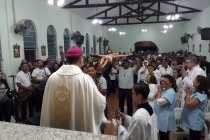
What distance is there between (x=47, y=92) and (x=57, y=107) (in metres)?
0.20

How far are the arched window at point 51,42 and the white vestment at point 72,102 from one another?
6.94m

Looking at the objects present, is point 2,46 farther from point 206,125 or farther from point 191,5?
point 191,5

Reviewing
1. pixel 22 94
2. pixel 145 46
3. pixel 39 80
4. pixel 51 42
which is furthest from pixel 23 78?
pixel 145 46

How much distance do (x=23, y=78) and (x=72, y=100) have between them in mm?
3412

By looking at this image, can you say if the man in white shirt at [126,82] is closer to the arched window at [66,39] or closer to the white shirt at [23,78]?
the white shirt at [23,78]

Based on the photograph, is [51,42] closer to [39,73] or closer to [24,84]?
[39,73]

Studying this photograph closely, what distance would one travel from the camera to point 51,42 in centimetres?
920

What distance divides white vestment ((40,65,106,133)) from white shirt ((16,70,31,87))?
10.4 feet

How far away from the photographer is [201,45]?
1222 cm

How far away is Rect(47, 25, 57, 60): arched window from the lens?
895cm

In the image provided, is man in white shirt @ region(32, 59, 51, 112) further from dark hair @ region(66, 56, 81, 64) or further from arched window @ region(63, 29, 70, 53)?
arched window @ region(63, 29, 70, 53)

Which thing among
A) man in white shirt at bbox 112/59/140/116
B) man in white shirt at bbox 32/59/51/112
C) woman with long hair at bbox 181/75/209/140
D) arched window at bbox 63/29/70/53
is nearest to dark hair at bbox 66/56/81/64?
woman with long hair at bbox 181/75/209/140

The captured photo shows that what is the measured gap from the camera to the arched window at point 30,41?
725cm

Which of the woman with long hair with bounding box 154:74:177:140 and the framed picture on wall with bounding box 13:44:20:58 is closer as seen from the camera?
the woman with long hair with bounding box 154:74:177:140
